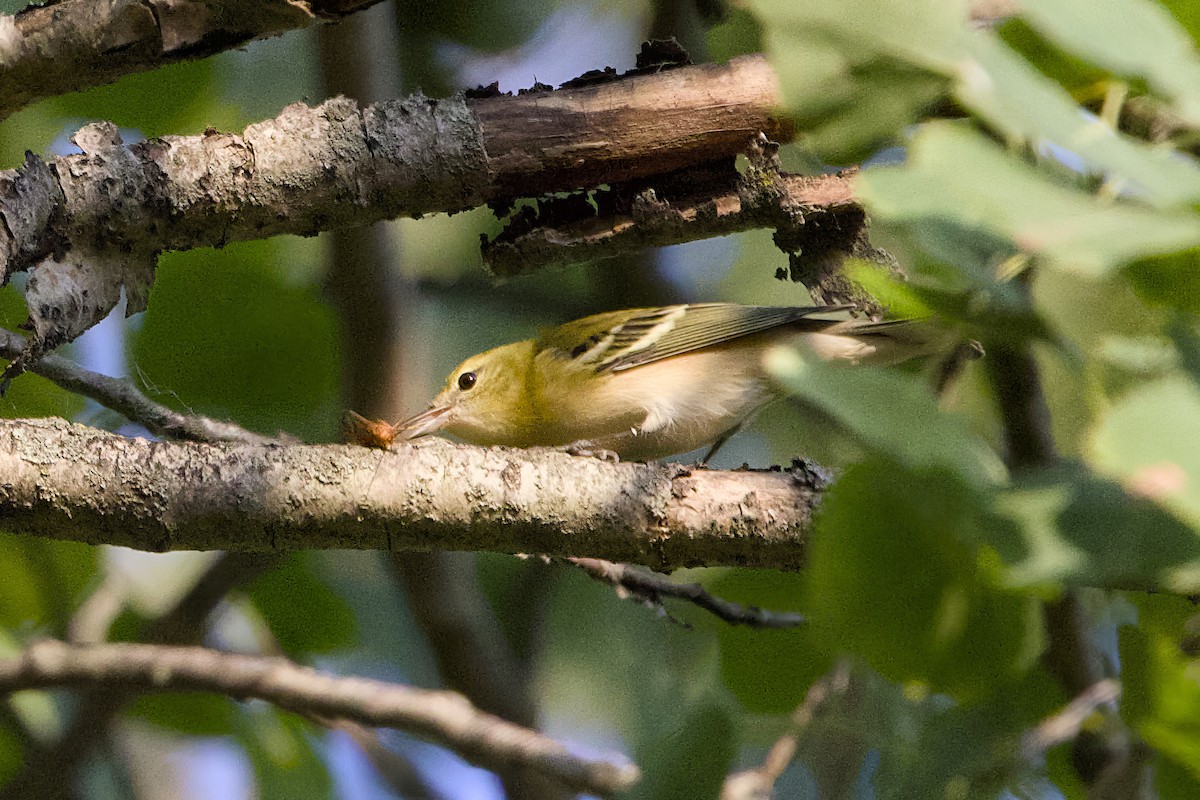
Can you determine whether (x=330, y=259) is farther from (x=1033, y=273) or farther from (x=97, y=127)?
(x=1033, y=273)

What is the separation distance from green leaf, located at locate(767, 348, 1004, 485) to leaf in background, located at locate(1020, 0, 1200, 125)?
0.20 metres

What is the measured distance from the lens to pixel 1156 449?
51 cm

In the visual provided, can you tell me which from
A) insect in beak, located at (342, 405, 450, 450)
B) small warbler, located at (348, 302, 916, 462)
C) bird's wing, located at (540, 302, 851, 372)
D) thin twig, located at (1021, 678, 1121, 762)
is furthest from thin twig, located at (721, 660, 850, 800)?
bird's wing, located at (540, 302, 851, 372)

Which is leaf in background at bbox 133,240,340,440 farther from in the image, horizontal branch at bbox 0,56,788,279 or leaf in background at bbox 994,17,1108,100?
leaf in background at bbox 994,17,1108,100

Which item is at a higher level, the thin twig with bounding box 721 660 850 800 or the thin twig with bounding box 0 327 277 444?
the thin twig with bounding box 721 660 850 800

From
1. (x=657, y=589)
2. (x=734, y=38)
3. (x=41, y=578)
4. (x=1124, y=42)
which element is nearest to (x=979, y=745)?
(x=1124, y=42)

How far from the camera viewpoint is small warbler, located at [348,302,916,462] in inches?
136

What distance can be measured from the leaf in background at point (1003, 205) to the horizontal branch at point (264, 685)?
8.87 ft

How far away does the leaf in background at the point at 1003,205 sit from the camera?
1.75 ft

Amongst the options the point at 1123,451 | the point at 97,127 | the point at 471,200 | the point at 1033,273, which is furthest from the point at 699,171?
the point at 1123,451

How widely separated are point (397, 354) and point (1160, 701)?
333cm

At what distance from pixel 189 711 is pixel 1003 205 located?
324 centimetres

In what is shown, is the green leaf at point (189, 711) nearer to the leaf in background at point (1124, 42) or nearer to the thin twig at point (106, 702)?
the thin twig at point (106, 702)

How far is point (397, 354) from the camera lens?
381 cm
